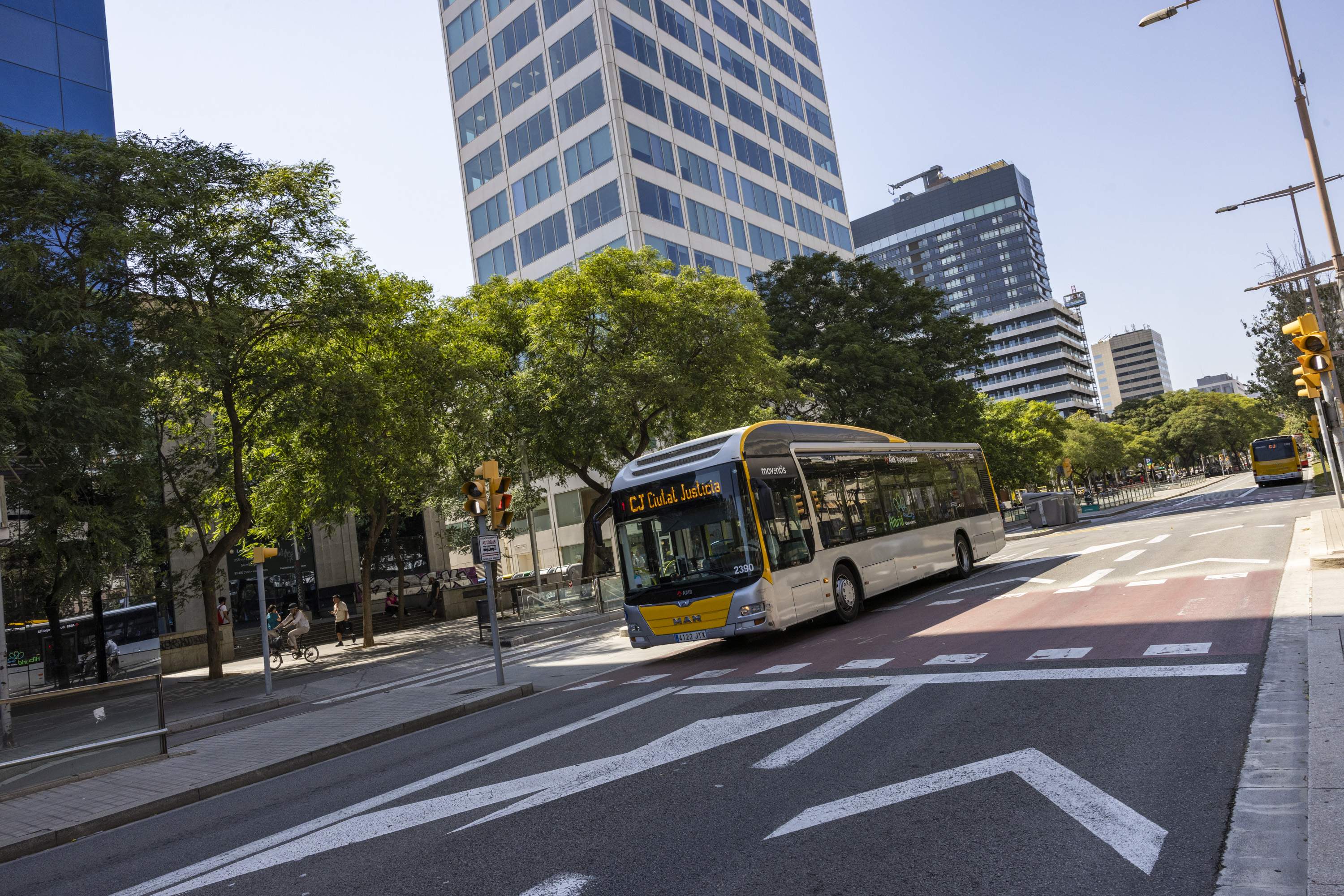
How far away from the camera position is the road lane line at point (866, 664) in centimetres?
969

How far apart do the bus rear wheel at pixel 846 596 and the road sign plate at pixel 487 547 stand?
17.6 feet

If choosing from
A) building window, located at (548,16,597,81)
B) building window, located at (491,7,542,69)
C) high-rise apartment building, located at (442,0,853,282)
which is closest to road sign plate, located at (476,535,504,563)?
high-rise apartment building, located at (442,0,853,282)

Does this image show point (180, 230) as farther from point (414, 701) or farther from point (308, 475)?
point (414, 701)

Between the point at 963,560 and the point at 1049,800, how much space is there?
600 inches

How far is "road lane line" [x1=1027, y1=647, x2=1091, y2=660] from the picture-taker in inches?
340

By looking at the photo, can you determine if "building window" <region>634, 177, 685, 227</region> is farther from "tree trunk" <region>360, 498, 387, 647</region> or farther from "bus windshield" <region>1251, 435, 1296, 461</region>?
"bus windshield" <region>1251, 435, 1296, 461</region>

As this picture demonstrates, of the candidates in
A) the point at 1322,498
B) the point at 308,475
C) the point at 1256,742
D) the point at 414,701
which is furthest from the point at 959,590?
the point at 1322,498

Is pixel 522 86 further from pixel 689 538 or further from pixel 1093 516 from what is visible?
pixel 689 538

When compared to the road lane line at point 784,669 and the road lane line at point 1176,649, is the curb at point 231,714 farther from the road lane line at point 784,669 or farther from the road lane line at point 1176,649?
the road lane line at point 1176,649

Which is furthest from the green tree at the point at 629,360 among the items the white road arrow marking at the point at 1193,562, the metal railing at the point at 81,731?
the metal railing at the point at 81,731

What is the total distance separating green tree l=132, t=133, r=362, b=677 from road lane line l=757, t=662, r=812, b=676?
11.6 metres

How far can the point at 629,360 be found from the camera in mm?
25375

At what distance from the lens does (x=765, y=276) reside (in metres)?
41.2

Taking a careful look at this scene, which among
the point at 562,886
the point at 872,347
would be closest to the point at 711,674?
the point at 562,886
